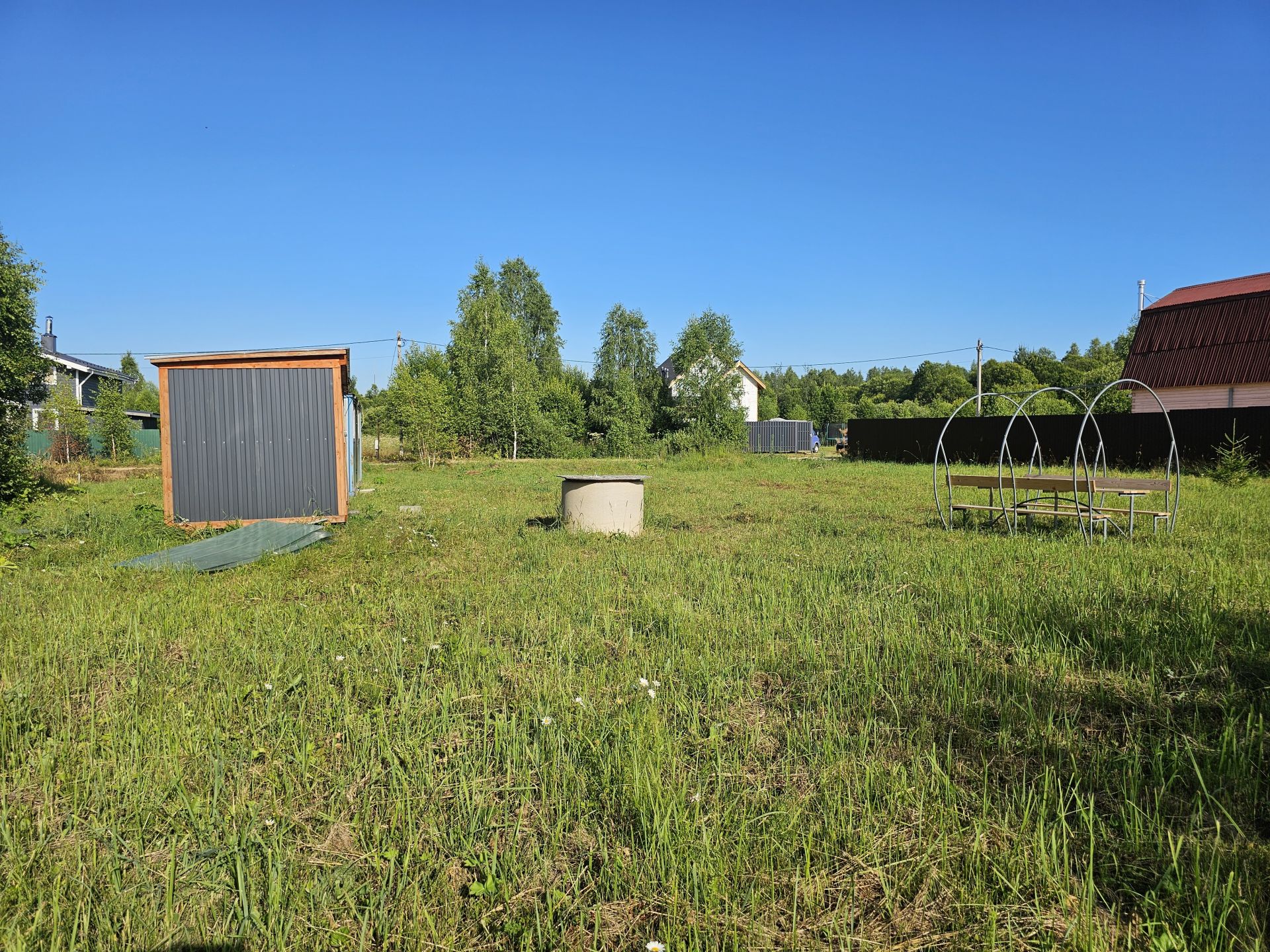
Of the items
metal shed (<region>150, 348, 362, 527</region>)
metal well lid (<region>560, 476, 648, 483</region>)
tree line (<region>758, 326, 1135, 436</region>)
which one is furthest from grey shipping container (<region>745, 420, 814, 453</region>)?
metal well lid (<region>560, 476, 648, 483</region>)

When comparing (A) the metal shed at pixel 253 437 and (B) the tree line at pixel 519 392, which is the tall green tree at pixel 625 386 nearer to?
(B) the tree line at pixel 519 392

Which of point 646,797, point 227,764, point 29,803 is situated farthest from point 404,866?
point 29,803

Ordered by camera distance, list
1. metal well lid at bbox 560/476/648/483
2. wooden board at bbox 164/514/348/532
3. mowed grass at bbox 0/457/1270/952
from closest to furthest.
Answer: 1. mowed grass at bbox 0/457/1270/952
2. metal well lid at bbox 560/476/648/483
3. wooden board at bbox 164/514/348/532

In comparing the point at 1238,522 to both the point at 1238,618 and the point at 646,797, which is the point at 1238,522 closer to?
the point at 1238,618

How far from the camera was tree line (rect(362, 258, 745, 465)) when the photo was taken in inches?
1222

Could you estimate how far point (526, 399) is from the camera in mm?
33844

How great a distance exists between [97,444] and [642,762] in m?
35.7

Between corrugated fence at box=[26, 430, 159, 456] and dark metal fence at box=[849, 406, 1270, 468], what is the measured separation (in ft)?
94.8

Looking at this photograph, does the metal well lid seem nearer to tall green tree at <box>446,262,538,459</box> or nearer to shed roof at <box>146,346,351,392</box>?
shed roof at <box>146,346,351,392</box>

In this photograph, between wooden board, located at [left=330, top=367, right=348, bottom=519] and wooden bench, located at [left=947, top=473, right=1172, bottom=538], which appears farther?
wooden board, located at [left=330, top=367, right=348, bottom=519]

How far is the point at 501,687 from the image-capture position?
12.3ft

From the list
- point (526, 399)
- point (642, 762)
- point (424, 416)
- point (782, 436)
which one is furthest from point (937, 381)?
point (642, 762)

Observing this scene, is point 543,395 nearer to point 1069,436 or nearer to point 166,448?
point 1069,436

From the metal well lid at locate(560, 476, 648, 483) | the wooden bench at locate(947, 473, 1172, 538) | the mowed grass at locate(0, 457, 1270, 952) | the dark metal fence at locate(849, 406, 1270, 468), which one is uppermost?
the dark metal fence at locate(849, 406, 1270, 468)
